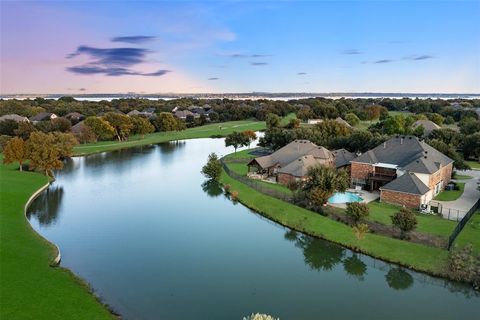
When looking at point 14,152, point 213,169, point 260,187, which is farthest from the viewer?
point 14,152

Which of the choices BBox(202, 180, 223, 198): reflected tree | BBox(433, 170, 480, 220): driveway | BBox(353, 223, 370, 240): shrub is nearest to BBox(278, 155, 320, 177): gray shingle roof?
BBox(202, 180, 223, 198): reflected tree

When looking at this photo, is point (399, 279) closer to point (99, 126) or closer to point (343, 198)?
point (343, 198)

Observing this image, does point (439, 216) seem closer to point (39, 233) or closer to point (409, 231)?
point (409, 231)

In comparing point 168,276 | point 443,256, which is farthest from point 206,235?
point 443,256

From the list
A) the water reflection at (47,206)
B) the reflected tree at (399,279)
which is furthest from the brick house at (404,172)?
the water reflection at (47,206)

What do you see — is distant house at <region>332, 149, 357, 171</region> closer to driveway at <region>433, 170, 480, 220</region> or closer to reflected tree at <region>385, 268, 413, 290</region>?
driveway at <region>433, 170, 480, 220</region>

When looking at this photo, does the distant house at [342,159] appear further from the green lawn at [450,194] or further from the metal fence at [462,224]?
the metal fence at [462,224]

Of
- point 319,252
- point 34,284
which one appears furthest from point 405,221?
point 34,284
